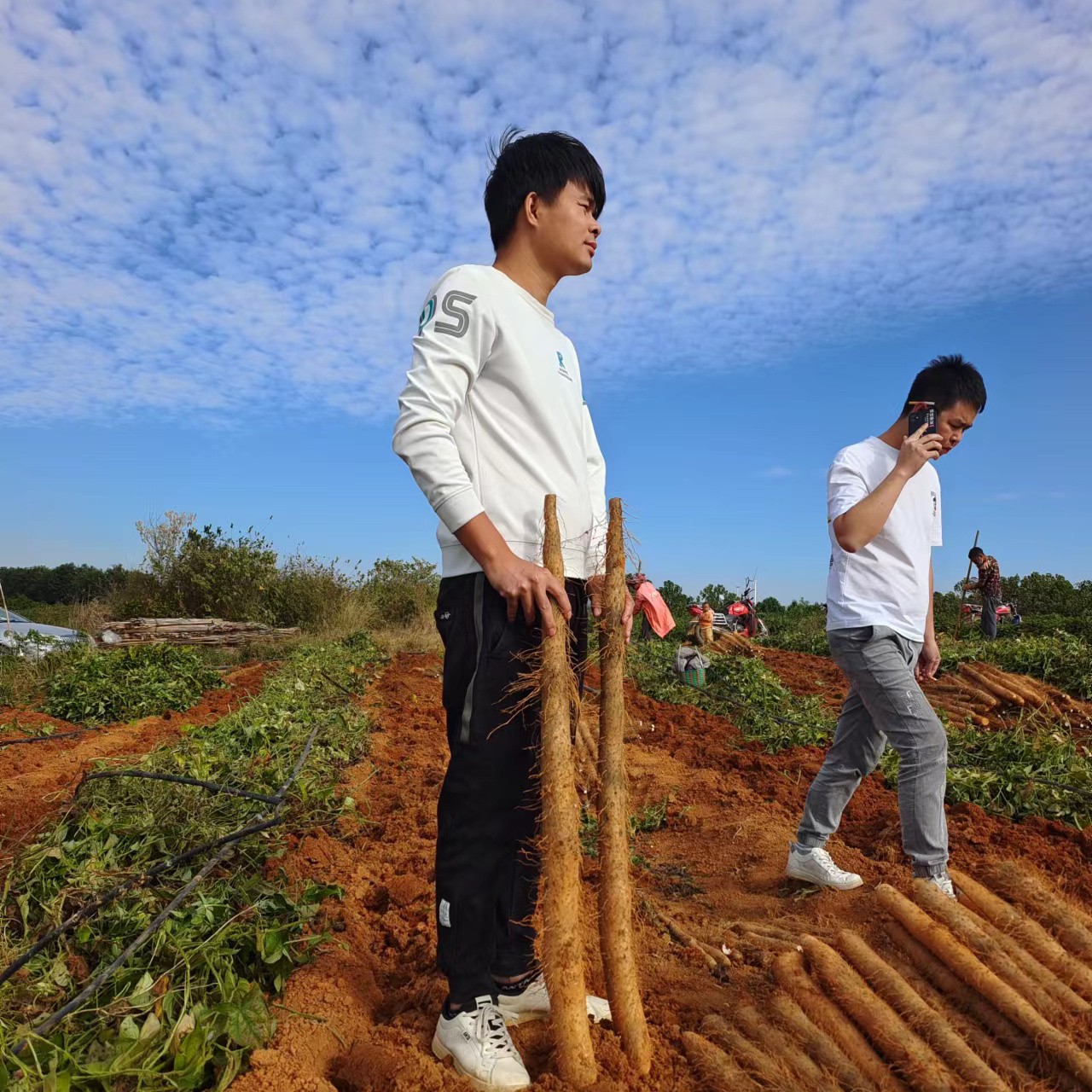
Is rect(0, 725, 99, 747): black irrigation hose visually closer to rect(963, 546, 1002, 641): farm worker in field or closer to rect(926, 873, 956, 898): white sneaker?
rect(926, 873, 956, 898): white sneaker

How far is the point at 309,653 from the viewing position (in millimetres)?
12516

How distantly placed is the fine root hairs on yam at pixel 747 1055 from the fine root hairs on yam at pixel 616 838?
0.68 feet

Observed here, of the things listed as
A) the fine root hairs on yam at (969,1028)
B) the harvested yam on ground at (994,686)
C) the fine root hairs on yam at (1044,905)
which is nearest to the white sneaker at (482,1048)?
the fine root hairs on yam at (969,1028)

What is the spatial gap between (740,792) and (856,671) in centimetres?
257

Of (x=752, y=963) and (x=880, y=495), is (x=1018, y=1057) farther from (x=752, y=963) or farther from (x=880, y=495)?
(x=880, y=495)

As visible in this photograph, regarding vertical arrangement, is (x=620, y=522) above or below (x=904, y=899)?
above

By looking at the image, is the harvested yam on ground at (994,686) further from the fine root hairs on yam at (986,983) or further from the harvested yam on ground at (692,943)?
the fine root hairs on yam at (986,983)

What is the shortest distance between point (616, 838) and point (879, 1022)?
0.81m

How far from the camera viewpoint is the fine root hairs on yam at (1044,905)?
214cm

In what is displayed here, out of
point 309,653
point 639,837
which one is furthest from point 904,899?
point 309,653

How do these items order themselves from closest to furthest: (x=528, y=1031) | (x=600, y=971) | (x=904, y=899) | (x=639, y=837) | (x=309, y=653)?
(x=528, y=1031), (x=904, y=899), (x=600, y=971), (x=639, y=837), (x=309, y=653)

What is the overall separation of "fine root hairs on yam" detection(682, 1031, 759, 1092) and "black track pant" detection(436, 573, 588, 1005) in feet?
1.81

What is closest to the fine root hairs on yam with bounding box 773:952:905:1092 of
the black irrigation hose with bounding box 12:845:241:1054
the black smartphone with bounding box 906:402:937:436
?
the black irrigation hose with bounding box 12:845:241:1054

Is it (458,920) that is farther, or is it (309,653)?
(309,653)
